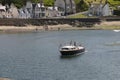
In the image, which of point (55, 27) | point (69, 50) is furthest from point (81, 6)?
point (69, 50)

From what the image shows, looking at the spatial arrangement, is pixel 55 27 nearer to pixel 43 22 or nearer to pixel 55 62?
pixel 43 22

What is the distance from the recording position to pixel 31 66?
71938mm

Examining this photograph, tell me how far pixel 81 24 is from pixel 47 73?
94382mm

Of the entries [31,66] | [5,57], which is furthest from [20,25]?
[31,66]

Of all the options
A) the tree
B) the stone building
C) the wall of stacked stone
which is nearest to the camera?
the wall of stacked stone

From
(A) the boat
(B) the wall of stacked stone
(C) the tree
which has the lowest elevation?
(B) the wall of stacked stone

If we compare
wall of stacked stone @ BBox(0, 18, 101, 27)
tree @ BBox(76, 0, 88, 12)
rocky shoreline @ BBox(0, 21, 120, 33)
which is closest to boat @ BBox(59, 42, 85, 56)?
rocky shoreline @ BBox(0, 21, 120, 33)

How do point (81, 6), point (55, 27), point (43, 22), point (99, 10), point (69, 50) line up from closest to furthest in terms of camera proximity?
1. point (69, 50)
2. point (55, 27)
3. point (43, 22)
4. point (99, 10)
5. point (81, 6)

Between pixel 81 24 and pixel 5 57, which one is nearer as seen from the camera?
pixel 5 57

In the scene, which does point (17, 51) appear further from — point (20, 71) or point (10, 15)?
point (10, 15)

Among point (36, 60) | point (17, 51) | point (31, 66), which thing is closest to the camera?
point (31, 66)

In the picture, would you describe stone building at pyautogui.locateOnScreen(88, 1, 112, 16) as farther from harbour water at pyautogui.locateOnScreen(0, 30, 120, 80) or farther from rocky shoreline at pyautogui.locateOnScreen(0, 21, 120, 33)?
harbour water at pyautogui.locateOnScreen(0, 30, 120, 80)

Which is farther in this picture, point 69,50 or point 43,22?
point 43,22

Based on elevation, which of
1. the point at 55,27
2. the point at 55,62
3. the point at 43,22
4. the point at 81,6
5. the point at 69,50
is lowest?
the point at 55,27
